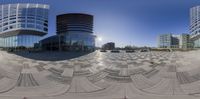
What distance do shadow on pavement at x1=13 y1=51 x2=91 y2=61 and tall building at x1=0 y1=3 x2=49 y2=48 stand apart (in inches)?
6.4

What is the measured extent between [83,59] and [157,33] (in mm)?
830

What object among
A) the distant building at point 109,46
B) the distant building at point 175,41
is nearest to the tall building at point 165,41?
the distant building at point 175,41

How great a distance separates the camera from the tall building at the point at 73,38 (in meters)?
1.88

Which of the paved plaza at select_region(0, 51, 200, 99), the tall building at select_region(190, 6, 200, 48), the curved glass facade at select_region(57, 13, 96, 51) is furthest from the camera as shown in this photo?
the paved plaza at select_region(0, 51, 200, 99)

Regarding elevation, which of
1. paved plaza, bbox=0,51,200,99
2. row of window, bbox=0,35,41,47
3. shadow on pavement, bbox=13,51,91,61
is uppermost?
row of window, bbox=0,35,41,47

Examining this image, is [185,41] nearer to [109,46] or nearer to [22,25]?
[109,46]

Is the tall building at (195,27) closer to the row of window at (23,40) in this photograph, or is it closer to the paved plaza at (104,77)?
the paved plaza at (104,77)

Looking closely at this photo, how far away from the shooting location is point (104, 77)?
8.05 feet

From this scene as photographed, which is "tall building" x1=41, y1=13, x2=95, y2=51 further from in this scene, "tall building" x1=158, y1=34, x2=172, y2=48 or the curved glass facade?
"tall building" x1=158, y1=34, x2=172, y2=48

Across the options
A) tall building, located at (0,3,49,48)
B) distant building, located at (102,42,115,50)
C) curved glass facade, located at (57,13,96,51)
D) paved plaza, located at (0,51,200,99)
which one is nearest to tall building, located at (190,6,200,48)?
paved plaza, located at (0,51,200,99)

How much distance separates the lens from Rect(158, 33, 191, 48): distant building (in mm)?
1910

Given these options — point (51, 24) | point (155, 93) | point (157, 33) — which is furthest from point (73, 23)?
point (155, 93)

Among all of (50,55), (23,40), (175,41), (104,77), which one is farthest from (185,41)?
(23,40)

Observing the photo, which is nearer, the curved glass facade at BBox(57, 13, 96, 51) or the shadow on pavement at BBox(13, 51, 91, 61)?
the curved glass facade at BBox(57, 13, 96, 51)
